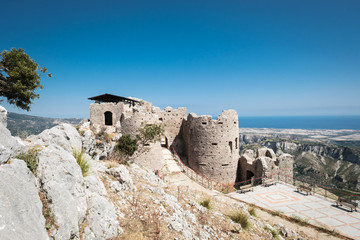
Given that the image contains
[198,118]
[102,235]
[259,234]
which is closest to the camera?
[102,235]

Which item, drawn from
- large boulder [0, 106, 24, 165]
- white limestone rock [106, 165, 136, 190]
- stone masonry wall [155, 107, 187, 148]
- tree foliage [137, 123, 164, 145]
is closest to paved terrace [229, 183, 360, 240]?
tree foliage [137, 123, 164, 145]

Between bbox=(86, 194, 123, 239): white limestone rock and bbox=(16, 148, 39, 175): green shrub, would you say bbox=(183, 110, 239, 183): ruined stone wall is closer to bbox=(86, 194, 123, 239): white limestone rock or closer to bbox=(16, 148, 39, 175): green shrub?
bbox=(86, 194, 123, 239): white limestone rock

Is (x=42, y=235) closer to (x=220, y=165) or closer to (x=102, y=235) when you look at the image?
(x=102, y=235)

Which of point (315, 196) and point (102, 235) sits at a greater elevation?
point (102, 235)

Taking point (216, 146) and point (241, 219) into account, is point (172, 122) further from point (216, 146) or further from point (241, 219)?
point (241, 219)

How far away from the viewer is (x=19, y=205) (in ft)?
12.3

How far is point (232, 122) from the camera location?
23750 mm

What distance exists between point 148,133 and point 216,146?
9.40 meters

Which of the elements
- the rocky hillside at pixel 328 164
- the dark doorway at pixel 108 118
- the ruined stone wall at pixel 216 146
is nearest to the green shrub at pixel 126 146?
the dark doorway at pixel 108 118

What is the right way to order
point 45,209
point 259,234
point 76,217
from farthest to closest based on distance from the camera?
point 259,234 → point 76,217 → point 45,209

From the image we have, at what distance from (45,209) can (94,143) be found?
16074mm

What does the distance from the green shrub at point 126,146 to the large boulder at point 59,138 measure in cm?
899

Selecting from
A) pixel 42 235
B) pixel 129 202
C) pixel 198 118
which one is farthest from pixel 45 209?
pixel 198 118

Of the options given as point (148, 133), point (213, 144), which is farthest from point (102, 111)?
point (213, 144)
